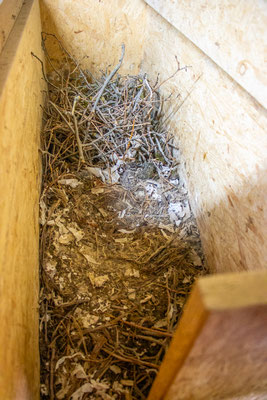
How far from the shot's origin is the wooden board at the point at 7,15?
1452mm

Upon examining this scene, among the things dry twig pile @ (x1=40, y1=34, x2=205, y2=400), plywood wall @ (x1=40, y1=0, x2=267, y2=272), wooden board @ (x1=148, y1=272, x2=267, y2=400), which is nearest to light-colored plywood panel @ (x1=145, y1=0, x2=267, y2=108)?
plywood wall @ (x1=40, y1=0, x2=267, y2=272)

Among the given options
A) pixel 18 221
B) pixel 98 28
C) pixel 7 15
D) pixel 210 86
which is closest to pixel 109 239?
pixel 18 221

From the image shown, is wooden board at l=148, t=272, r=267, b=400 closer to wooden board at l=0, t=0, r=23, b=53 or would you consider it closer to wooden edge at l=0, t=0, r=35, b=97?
wooden edge at l=0, t=0, r=35, b=97

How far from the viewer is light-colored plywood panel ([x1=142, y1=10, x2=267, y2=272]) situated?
1.30 meters

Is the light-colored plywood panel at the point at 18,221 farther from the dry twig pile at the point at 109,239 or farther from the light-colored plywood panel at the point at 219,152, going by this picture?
the light-colored plywood panel at the point at 219,152

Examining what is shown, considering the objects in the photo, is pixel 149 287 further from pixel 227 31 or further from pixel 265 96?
pixel 227 31

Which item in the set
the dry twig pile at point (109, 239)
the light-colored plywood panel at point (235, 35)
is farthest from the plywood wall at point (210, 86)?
the dry twig pile at point (109, 239)

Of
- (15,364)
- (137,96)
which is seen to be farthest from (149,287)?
(137,96)

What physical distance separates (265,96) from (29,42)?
1263mm

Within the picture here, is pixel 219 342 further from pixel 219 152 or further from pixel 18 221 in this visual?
pixel 219 152

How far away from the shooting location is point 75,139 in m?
2.15

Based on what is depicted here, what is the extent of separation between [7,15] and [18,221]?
1.11 m

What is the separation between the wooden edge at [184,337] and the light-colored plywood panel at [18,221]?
1.31ft

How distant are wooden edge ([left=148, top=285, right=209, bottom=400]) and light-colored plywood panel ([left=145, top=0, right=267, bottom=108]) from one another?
84 cm
